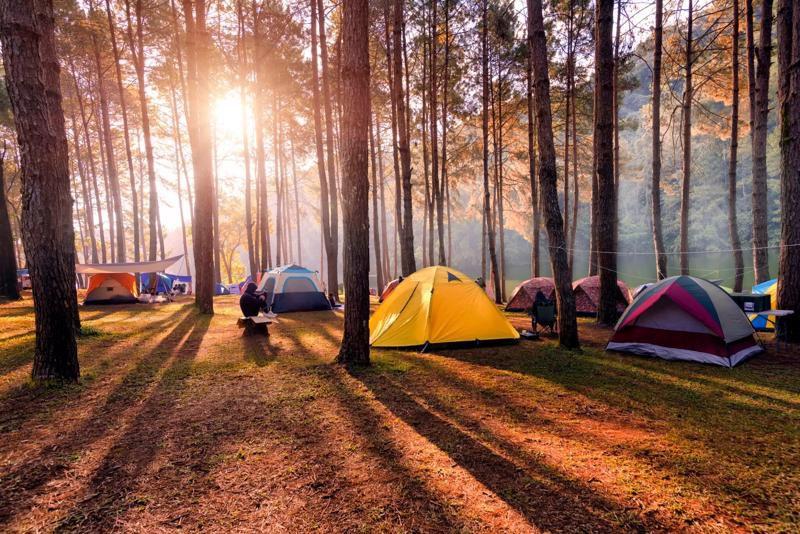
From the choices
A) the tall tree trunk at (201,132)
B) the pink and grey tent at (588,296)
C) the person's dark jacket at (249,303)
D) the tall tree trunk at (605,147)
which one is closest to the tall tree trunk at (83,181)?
the tall tree trunk at (201,132)

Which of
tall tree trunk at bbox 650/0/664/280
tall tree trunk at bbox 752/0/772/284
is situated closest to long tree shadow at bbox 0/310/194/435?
tall tree trunk at bbox 752/0/772/284

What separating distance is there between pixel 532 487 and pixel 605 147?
7710 millimetres

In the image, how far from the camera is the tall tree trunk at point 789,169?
643 cm

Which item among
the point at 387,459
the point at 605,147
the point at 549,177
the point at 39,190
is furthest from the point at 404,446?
the point at 605,147

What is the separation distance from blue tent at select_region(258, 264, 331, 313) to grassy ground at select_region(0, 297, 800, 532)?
6.81 metres

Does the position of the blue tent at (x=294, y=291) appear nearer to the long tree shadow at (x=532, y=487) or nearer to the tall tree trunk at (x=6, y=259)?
the tall tree trunk at (x=6, y=259)

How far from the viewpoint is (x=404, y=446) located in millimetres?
3320

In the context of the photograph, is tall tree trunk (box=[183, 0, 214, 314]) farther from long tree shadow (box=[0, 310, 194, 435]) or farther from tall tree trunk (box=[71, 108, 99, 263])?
tall tree trunk (box=[71, 108, 99, 263])

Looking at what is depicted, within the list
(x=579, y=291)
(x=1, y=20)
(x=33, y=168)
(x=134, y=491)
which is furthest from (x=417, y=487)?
(x=579, y=291)

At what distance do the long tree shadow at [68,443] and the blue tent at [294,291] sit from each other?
6.87 meters

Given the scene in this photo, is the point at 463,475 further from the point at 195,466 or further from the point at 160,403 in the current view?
the point at 160,403

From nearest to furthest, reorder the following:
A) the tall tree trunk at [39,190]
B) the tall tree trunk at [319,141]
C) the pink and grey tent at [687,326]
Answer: the tall tree trunk at [39,190], the pink and grey tent at [687,326], the tall tree trunk at [319,141]

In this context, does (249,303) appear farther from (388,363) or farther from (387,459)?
(387,459)

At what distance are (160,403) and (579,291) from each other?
37.9ft
